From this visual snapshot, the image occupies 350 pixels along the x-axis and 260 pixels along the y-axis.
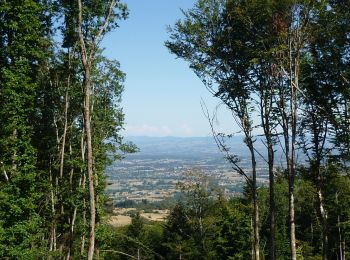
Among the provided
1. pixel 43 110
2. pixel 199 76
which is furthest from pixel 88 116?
pixel 43 110

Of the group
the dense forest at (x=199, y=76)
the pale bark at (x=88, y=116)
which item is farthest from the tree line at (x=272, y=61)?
the pale bark at (x=88, y=116)

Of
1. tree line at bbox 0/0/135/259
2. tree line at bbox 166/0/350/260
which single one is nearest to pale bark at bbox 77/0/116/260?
tree line at bbox 0/0/135/259

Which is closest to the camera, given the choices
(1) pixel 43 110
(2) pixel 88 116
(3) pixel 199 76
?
(2) pixel 88 116

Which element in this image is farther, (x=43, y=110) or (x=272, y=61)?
(x=43, y=110)

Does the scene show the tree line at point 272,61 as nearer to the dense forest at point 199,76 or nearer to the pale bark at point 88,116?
the dense forest at point 199,76

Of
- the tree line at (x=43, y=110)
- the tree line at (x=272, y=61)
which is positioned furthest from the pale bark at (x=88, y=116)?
the tree line at (x=272, y=61)

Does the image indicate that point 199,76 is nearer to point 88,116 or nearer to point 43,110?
point 88,116

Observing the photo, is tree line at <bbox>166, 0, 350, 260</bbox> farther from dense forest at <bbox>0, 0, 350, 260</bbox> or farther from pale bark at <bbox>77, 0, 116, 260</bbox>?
pale bark at <bbox>77, 0, 116, 260</bbox>

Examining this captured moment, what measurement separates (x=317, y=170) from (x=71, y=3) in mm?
14480

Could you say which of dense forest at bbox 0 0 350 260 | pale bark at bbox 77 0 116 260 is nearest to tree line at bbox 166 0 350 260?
dense forest at bbox 0 0 350 260

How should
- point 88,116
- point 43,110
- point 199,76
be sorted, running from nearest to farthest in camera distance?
point 88,116 → point 199,76 → point 43,110

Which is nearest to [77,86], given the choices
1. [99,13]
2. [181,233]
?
[99,13]

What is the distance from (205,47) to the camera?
17281mm

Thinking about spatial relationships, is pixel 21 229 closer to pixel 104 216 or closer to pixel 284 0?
pixel 104 216
